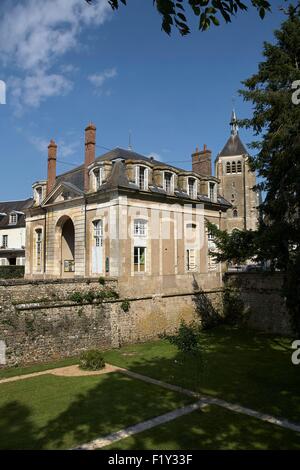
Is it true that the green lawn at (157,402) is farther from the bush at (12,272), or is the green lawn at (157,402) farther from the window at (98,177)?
the bush at (12,272)

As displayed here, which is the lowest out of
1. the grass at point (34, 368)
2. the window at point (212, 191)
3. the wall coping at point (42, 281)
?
the grass at point (34, 368)

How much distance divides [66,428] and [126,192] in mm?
11500

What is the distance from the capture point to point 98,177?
63.3ft

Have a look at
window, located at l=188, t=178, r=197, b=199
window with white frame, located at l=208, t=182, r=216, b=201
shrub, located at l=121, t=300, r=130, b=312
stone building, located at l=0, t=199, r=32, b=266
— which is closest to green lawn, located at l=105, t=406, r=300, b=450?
shrub, located at l=121, t=300, r=130, b=312

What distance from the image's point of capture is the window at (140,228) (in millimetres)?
18594

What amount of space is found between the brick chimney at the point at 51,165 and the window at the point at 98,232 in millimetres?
4700

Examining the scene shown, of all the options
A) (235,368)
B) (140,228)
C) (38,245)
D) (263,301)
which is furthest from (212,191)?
(235,368)

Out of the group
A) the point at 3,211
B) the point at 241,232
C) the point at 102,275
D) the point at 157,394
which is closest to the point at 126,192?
the point at 102,275

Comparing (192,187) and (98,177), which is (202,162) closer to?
(192,187)

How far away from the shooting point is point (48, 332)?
15.1 meters

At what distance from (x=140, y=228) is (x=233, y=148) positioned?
120 ft

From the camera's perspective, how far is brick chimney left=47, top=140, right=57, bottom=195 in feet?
72.7

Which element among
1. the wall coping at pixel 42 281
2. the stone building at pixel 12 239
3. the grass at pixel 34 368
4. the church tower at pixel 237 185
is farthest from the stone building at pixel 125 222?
the church tower at pixel 237 185

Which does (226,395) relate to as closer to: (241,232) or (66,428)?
(66,428)
